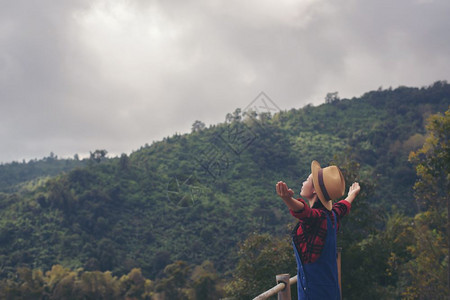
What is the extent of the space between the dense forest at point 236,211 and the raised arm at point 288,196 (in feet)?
33.5

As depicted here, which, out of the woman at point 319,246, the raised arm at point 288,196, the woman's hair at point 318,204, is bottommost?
the woman at point 319,246

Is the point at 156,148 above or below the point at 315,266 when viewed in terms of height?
above

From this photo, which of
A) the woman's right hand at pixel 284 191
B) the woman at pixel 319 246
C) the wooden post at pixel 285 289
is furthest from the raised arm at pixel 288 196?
the wooden post at pixel 285 289

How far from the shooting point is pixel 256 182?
49.6 m

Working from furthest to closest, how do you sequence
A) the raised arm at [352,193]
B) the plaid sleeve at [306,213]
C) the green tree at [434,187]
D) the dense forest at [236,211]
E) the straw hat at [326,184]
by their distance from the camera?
the dense forest at [236,211], the green tree at [434,187], the raised arm at [352,193], the straw hat at [326,184], the plaid sleeve at [306,213]

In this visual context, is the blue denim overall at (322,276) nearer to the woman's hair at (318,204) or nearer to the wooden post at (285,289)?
the woman's hair at (318,204)

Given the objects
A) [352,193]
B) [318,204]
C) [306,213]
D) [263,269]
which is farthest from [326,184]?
[263,269]

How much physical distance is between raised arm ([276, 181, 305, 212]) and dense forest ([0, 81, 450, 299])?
10225 millimetres

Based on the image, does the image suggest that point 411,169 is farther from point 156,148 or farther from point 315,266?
point 315,266

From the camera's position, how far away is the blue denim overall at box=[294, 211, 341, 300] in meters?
2.75

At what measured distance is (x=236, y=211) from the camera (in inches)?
1721

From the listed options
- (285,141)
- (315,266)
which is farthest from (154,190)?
(315,266)

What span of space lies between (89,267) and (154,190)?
15644 millimetres

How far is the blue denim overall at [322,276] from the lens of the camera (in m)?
2.75
